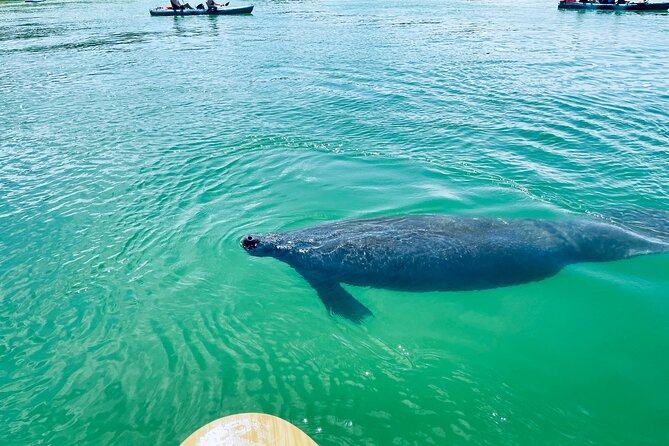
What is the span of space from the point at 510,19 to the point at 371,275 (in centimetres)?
4755

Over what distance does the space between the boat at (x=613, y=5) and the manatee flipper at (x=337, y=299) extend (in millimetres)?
56441

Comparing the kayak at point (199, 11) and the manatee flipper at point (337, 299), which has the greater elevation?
the kayak at point (199, 11)

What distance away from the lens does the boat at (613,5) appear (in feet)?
158

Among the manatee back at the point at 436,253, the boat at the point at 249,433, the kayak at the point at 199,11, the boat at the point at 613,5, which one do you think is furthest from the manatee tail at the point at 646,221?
the kayak at the point at 199,11

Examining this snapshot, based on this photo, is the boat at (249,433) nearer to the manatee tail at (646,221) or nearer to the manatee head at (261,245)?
the manatee head at (261,245)

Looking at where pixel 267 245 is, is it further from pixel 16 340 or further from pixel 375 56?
pixel 375 56

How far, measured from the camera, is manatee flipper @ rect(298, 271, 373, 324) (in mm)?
7859

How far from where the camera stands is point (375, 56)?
28.6 metres

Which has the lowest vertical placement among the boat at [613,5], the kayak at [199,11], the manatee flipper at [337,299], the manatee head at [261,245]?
the manatee flipper at [337,299]

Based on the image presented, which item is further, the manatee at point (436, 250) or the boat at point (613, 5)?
the boat at point (613, 5)

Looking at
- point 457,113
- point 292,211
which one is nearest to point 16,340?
point 292,211

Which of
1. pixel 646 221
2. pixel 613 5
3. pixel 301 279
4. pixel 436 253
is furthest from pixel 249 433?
pixel 613 5

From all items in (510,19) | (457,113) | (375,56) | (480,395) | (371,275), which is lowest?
(480,395)

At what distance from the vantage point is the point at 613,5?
49.8 meters
